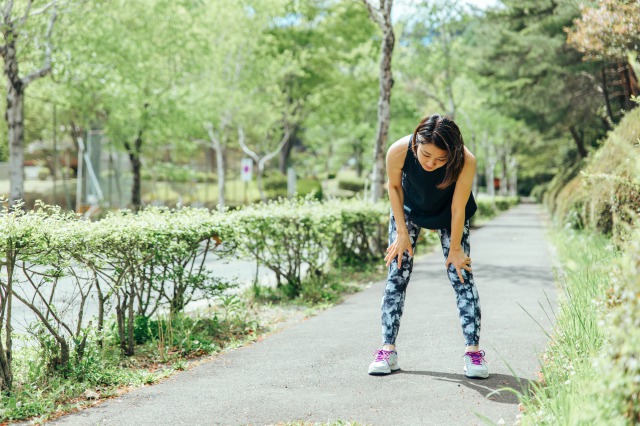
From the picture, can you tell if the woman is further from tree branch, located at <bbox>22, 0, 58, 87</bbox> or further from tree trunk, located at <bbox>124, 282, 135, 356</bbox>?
tree branch, located at <bbox>22, 0, 58, 87</bbox>

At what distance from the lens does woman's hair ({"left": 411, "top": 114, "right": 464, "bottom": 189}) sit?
402cm

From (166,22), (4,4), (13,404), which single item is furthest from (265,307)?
(166,22)

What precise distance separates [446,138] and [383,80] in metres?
9.95

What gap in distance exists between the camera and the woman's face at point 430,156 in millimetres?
4055

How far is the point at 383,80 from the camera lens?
13.7m

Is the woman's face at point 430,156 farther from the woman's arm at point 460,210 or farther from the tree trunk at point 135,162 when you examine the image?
the tree trunk at point 135,162

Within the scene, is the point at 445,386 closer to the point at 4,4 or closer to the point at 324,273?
the point at 324,273

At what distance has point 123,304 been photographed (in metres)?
5.13

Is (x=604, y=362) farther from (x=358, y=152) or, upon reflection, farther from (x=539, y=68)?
(x=358, y=152)

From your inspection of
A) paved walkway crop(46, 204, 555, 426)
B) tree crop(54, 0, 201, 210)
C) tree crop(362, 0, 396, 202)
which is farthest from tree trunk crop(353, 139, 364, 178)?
paved walkway crop(46, 204, 555, 426)

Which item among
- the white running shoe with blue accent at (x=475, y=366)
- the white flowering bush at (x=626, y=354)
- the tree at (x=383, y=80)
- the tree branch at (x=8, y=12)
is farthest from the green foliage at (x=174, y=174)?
the white flowering bush at (x=626, y=354)

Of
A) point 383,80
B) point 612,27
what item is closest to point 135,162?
point 383,80

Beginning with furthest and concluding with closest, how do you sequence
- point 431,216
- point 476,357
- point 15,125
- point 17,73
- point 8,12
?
point 15,125 < point 17,73 < point 8,12 < point 431,216 < point 476,357

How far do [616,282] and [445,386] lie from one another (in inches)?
73.7
